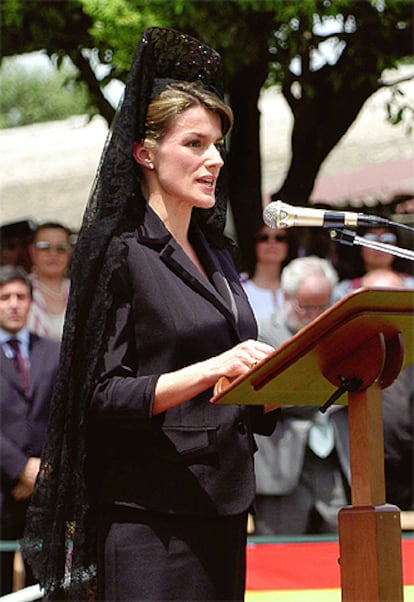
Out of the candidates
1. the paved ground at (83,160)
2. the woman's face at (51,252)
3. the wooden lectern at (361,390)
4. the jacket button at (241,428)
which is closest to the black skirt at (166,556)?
the jacket button at (241,428)

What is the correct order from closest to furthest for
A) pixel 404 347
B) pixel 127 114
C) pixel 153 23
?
1. pixel 404 347
2. pixel 127 114
3. pixel 153 23

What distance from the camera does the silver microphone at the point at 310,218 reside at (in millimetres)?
2838

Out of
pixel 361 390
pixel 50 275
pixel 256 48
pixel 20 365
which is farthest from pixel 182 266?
pixel 256 48

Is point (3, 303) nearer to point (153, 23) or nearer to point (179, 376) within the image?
point (153, 23)

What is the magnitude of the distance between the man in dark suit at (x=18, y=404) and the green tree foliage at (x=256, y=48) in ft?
6.92

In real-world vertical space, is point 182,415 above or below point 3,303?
below

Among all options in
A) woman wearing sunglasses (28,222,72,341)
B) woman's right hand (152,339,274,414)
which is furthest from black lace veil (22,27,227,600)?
woman wearing sunglasses (28,222,72,341)

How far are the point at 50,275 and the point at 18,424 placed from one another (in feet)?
4.50

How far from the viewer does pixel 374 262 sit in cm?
757

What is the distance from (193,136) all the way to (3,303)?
3.42 metres

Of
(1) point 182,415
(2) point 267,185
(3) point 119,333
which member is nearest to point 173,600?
(1) point 182,415

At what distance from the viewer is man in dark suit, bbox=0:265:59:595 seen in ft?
19.4

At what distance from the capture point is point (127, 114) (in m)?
3.06

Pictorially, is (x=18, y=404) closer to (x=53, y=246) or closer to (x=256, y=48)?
(x=53, y=246)
